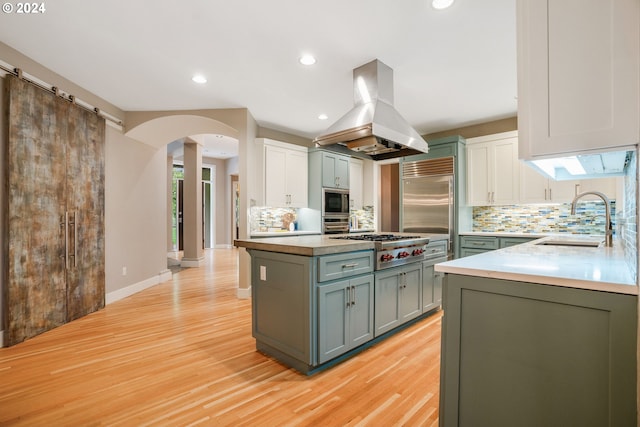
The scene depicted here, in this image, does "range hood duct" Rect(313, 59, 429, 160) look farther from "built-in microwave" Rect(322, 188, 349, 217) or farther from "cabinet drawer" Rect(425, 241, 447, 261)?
"built-in microwave" Rect(322, 188, 349, 217)

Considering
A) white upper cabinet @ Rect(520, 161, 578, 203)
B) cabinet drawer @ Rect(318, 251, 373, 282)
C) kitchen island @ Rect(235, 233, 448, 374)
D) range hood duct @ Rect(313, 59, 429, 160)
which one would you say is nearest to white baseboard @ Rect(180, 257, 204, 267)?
kitchen island @ Rect(235, 233, 448, 374)

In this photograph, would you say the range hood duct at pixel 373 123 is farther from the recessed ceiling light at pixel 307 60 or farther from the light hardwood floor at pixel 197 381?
the light hardwood floor at pixel 197 381

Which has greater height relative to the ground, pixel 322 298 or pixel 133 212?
pixel 133 212

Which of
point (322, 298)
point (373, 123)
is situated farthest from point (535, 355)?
point (373, 123)

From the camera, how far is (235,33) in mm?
2518

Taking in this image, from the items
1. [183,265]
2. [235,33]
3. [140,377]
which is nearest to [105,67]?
[235,33]

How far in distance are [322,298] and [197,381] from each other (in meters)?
1.04

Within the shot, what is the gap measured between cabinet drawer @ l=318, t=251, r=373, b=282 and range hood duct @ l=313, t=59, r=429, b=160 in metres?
1.05

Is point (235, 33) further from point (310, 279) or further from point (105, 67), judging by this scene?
point (310, 279)

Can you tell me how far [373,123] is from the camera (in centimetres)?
258

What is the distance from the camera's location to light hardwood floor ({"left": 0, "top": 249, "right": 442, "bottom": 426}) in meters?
1.74

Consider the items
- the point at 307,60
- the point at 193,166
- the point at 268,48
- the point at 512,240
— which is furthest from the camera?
the point at 193,166

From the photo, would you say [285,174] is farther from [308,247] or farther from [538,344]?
[538,344]

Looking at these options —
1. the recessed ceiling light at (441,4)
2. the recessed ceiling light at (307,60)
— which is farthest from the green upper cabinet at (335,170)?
the recessed ceiling light at (441,4)
